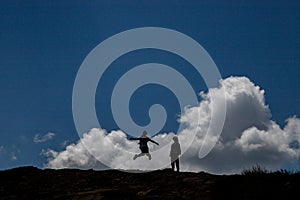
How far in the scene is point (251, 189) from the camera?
16.9 m

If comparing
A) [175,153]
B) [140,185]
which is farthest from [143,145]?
[140,185]

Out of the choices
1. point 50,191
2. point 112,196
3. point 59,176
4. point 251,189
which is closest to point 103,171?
point 59,176

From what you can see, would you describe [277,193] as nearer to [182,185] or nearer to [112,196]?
[182,185]

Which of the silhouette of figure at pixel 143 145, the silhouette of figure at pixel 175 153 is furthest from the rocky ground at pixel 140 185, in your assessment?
the silhouette of figure at pixel 143 145

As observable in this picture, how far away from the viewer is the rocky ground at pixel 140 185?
17031mm

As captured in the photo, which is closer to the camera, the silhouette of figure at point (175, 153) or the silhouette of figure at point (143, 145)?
the silhouette of figure at point (175, 153)

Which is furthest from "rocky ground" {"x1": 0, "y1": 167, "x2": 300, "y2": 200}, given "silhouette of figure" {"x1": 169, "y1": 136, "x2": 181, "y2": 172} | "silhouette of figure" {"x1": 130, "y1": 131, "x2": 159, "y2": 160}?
"silhouette of figure" {"x1": 130, "y1": 131, "x2": 159, "y2": 160}

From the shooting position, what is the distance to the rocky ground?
1703cm

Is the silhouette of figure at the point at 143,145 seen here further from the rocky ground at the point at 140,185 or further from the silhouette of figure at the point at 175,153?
the rocky ground at the point at 140,185

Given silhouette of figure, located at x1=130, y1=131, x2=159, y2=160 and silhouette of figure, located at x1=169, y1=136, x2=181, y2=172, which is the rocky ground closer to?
silhouette of figure, located at x1=169, y1=136, x2=181, y2=172

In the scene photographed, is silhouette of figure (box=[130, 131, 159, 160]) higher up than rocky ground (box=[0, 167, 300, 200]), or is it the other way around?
silhouette of figure (box=[130, 131, 159, 160])

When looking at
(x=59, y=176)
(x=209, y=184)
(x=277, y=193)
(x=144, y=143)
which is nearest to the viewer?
(x=277, y=193)

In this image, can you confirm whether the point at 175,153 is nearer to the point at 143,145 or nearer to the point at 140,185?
the point at 143,145

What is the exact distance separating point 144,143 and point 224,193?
9.62 meters
